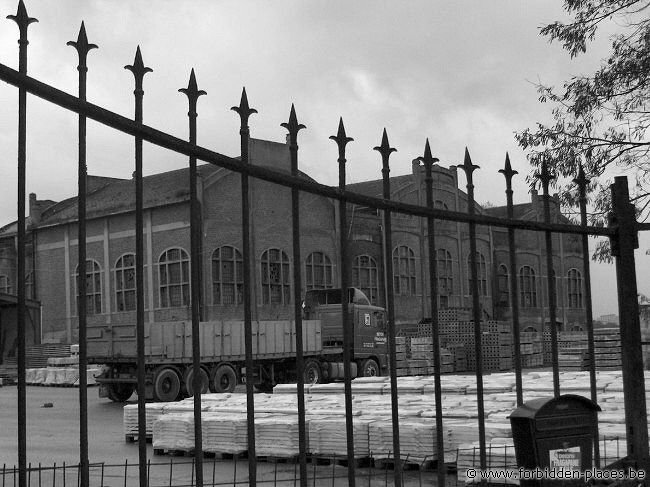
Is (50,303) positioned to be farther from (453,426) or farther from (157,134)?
(157,134)

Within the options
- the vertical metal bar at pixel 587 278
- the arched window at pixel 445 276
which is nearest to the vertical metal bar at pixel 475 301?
the vertical metal bar at pixel 587 278

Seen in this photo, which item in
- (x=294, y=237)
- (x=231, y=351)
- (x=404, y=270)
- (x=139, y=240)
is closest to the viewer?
(x=139, y=240)

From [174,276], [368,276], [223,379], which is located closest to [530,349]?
[368,276]

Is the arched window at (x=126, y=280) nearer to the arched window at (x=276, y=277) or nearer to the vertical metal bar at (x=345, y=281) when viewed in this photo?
the arched window at (x=276, y=277)

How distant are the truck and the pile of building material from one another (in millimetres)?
4226

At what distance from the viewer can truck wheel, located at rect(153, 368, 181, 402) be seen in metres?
19.2

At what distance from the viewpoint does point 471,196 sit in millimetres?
3799

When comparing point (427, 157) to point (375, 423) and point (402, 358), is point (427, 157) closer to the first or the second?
point (375, 423)

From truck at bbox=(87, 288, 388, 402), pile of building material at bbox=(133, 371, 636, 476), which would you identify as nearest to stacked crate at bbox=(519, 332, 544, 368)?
truck at bbox=(87, 288, 388, 402)

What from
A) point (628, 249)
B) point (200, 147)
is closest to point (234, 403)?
point (628, 249)

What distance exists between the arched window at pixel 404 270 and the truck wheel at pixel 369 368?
9.98 metres

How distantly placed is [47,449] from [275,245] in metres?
20.1

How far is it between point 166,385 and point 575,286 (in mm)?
23150

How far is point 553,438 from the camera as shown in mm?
3604
